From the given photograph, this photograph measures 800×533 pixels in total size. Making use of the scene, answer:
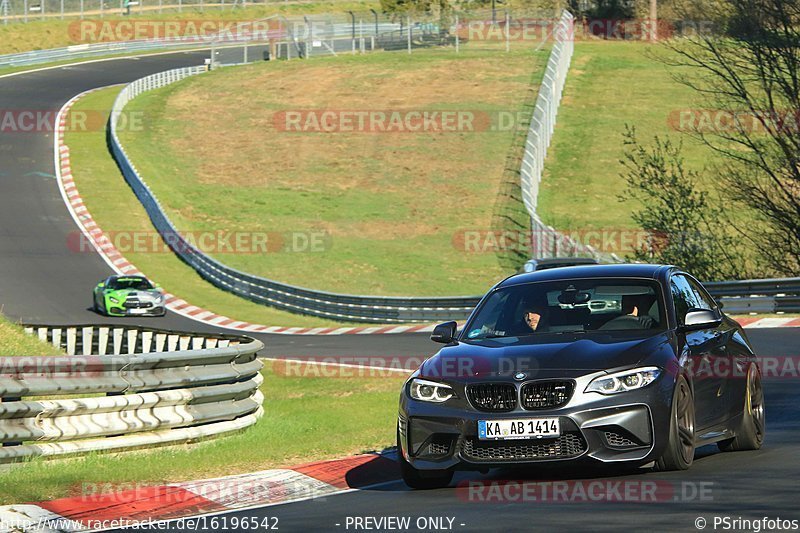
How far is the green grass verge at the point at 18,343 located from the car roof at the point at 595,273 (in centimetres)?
766

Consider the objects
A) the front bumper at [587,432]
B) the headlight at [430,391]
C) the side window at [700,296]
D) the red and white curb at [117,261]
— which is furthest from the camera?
the red and white curb at [117,261]

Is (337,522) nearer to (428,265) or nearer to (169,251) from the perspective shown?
(428,265)

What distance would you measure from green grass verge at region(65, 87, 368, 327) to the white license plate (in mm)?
24903

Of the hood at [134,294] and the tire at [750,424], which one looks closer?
the tire at [750,424]

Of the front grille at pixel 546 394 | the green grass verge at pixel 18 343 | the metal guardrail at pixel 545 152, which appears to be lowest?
the metal guardrail at pixel 545 152

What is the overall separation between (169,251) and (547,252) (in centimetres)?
1503

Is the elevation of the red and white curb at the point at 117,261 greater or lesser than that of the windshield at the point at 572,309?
lesser

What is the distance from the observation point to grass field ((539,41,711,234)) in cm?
4741

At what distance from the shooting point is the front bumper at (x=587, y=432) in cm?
868

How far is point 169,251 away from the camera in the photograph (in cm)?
4328

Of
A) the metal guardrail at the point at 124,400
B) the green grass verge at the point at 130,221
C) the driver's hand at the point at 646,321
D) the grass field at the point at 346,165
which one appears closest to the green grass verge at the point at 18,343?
the metal guardrail at the point at 124,400

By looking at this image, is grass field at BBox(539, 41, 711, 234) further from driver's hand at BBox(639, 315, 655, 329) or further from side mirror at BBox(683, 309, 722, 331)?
side mirror at BBox(683, 309, 722, 331)

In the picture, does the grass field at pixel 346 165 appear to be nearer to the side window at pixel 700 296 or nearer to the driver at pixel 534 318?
the side window at pixel 700 296

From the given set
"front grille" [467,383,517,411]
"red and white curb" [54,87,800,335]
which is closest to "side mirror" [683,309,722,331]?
"front grille" [467,383,517,411]
